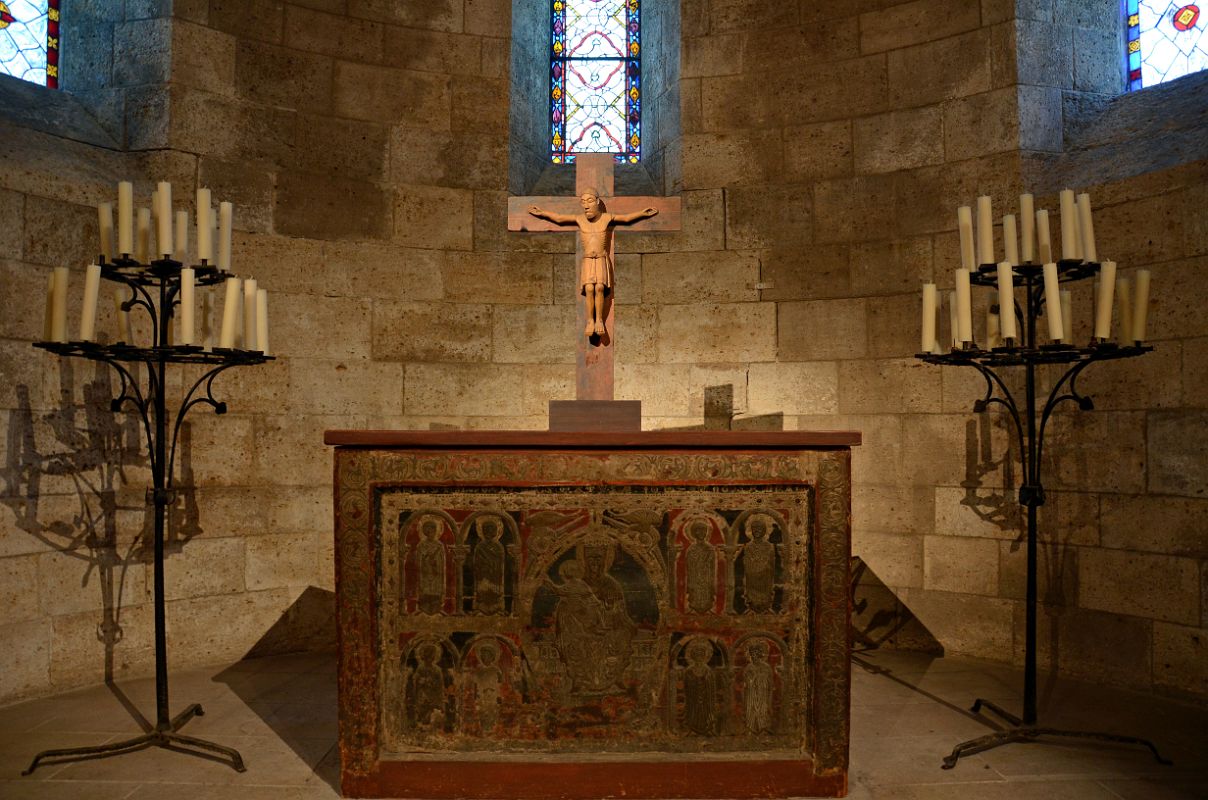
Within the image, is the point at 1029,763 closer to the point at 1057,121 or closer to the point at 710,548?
the point at 710,548

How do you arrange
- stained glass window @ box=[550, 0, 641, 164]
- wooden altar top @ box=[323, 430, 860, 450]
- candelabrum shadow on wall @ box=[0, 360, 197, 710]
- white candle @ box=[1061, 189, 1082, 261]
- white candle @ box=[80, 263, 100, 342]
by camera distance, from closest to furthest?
wooden altar top @ box=[323, 430, 860, 450], white candle @ box=[80, 263, 100, 342], white candle @ box=[1061, 189, 1082, 261], candelabrum shadow on wall @ box=[0, 360, 197, 710], stained glass window @ box=[550, 0, 641, 164]

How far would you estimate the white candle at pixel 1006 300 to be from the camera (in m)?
3.14

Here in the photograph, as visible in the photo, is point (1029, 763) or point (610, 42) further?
point (610, 42)

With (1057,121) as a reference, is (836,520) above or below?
below

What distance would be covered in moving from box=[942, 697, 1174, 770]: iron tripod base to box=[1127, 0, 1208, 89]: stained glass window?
3.75 meters

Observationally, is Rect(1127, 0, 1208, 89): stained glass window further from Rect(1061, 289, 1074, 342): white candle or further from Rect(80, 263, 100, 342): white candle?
Rect(80, 263, 100, 342): white candle

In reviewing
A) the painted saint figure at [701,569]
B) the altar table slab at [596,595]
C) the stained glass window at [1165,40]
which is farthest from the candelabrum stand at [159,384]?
the stained glass window at [1165,40]

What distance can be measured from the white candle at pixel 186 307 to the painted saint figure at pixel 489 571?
4.27 ft

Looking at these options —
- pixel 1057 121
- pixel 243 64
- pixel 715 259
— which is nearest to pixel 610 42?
pixel 715 259

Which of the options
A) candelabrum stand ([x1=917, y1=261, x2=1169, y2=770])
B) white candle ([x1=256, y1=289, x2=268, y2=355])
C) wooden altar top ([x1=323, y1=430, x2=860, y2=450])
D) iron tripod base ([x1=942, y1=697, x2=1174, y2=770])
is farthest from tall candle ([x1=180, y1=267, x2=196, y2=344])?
iron tripod base ([x1=942, y1=697, x2=1174, y2=770])

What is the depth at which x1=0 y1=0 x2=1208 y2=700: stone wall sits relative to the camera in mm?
4254

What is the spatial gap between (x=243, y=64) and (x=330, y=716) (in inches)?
146

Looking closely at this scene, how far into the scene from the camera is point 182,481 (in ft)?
15.4

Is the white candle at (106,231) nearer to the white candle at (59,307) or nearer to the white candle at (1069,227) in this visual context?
the white candle at (59,307)
